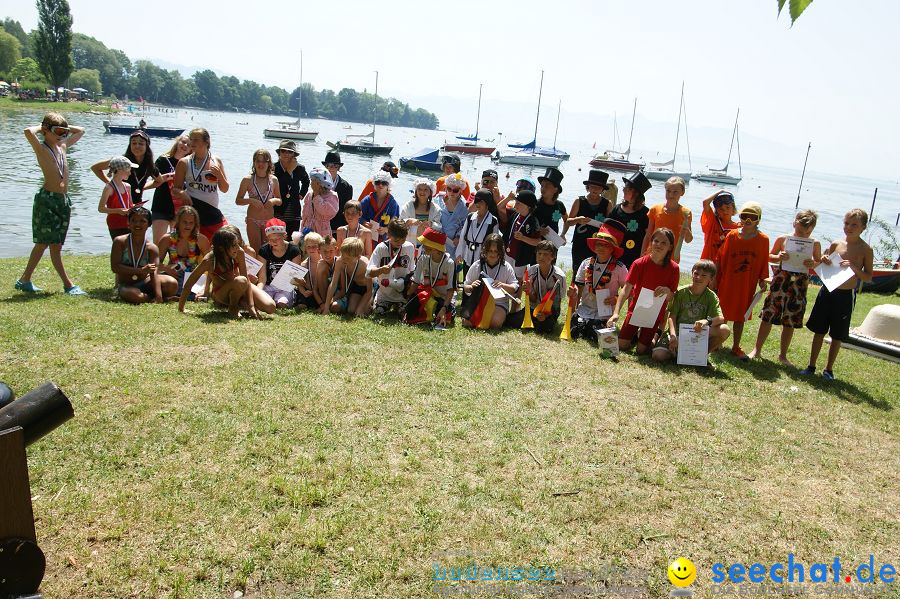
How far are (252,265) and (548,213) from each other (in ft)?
13.1

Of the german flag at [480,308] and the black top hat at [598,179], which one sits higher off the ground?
the black top hat at [598,179]

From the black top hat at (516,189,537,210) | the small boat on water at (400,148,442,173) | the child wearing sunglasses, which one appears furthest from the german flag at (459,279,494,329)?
the small boat on water at (400,148,442,173)

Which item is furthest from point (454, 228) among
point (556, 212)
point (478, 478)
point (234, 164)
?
point (234, 164)

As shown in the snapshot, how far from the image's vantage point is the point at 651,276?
7.11m

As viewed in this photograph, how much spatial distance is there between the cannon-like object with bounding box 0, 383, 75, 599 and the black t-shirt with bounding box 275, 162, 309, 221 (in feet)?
22.7

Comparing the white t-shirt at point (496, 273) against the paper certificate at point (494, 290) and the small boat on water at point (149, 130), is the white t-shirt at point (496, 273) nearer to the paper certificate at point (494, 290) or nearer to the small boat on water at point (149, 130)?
the paper certificate at point (494, 290)

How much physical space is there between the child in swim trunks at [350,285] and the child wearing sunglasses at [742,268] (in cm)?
439

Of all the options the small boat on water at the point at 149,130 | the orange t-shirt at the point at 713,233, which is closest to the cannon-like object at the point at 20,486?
the orange t-shirt at the point at 713,233

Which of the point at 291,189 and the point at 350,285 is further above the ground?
the point at 291,189

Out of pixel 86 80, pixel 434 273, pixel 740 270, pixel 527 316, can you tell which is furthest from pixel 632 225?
pixel 86 80

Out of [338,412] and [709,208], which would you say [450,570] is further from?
[709,208]

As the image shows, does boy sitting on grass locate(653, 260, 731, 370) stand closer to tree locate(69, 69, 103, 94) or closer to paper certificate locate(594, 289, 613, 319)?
paper certificate locate(594, 289, 613, 319)

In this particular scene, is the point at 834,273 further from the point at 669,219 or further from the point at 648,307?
the point at 648,307

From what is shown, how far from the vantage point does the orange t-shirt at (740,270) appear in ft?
24.2
